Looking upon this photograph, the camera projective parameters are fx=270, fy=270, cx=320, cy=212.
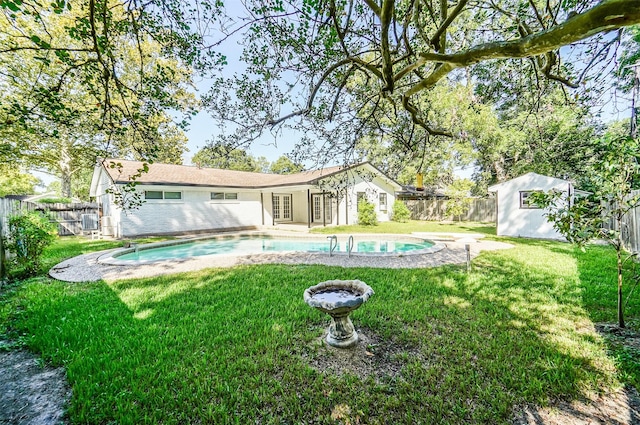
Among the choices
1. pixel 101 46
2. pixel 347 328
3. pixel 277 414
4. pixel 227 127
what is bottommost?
pixel 277 414

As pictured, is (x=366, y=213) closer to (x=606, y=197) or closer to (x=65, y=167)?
(x=606, y=197)

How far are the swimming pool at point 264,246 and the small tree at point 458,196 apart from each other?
854 centimetres

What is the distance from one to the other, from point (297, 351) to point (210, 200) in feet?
46.7

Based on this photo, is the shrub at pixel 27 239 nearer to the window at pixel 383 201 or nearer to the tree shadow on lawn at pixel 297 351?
the tree shadow on lawn at pixel 297 351

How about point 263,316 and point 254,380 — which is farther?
point 263,316

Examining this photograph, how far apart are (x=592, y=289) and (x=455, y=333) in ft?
12.2

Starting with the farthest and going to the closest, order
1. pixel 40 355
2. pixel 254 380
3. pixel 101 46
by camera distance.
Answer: pixel 40 355 → pixel 101 46 → pixel 254 380

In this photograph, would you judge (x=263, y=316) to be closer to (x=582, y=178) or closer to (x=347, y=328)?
(x=347, y=328)

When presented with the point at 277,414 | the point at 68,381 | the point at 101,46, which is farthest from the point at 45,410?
the point at 101,46

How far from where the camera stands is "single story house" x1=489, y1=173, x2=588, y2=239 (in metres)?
11.4

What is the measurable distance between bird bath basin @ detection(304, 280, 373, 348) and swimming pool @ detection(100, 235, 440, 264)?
6.94 m

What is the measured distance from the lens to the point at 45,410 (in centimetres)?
231

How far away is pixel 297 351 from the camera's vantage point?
3172 millimetres

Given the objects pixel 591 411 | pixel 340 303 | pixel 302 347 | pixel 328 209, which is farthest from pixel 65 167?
pixel 591 411
